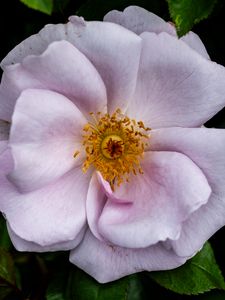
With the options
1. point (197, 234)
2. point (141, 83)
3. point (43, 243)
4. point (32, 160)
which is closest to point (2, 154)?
point (32, 160)

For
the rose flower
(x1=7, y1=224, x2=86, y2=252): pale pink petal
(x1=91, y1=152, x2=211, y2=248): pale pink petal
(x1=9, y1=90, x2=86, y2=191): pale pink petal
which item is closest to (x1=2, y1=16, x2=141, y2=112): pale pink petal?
the rose flower

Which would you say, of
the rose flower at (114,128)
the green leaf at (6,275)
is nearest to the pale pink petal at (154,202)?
the rose flower at (114,128)

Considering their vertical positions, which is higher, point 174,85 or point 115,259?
point 174,85

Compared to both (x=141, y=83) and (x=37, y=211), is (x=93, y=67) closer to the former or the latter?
(x=141, y=83)

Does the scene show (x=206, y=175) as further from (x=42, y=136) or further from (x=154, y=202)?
(x=42, y=136)

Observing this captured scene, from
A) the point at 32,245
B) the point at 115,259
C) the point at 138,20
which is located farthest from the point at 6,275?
the point at 138,20

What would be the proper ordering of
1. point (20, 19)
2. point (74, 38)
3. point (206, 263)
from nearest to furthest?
point (74, 38), point (206, 263), point (20, 19)
